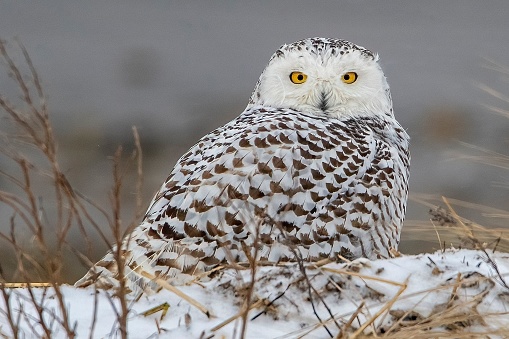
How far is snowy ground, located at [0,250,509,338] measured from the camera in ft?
7.83

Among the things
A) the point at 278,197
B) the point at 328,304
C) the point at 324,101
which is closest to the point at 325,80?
the point at 324,101


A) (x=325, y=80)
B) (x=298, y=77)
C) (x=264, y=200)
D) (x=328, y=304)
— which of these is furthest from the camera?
(x=298, y=77)

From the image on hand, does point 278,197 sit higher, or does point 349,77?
point 349,77

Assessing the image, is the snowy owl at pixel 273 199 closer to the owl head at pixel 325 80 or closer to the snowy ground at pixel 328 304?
the owl head at pixel 325 80

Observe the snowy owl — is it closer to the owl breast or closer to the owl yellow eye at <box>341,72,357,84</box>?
the owl breast

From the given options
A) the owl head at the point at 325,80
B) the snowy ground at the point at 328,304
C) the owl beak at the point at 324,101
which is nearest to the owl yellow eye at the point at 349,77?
the owl head at the point at 325,80

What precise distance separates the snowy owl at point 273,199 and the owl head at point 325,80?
0.17 metres

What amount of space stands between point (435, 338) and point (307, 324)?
1.36 ft

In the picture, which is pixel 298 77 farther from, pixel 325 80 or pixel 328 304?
pixel 328 304

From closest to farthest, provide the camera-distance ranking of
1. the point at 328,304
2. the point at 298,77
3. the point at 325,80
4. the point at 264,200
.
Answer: the point at 328,304 < the point at 264,200 < the point at 325,80 < the point at 298,77

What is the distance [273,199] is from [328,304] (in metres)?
0.90

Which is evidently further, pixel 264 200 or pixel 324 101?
pixel 324 101

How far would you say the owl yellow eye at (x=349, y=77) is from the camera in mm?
4485

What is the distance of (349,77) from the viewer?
4.52 meters
